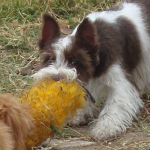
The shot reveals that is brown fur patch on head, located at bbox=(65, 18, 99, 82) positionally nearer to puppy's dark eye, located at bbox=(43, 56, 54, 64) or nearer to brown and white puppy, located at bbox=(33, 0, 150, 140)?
brown and white puppy, located at bbox=(33, 0, 150, 140)

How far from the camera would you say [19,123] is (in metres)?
3.35

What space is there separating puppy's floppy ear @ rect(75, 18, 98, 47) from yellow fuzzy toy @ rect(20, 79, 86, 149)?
80 centimetres

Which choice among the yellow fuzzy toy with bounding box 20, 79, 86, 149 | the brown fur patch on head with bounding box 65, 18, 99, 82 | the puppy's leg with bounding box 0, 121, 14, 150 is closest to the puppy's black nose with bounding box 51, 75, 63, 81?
the yellow fuzzy toy with bounding box 20, 79, 86, 149

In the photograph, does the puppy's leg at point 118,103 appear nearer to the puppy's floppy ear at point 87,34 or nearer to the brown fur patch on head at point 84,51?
the brown fur patch on head at point 84,51

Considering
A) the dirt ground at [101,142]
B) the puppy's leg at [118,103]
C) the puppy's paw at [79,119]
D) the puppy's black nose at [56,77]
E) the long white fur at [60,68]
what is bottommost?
the dirt ground at [101,142]

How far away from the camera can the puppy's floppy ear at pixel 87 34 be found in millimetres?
4980

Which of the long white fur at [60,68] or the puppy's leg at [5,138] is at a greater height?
the long white fur at [60,68]

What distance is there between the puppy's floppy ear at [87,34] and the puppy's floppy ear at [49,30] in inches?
14.2

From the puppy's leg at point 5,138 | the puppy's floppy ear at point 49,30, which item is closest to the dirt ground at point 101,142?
the puppy's leg at point 5,138

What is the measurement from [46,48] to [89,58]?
22.0 inches

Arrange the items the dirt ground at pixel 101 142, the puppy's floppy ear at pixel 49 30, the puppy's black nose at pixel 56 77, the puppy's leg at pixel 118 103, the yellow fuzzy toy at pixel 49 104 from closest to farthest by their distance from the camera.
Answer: the yellow fuzzy toy at pixel 49 104 → the dirt ground at pixel 101 142 → the puppy's black nose at pixel 56 77 → the puppy's leg at pixel 118 103 → the puppy's floppy ear at pixel 49 30

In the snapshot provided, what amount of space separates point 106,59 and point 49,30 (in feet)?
2.66

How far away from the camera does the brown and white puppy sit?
489cm

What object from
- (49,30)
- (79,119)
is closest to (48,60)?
(49,30)
